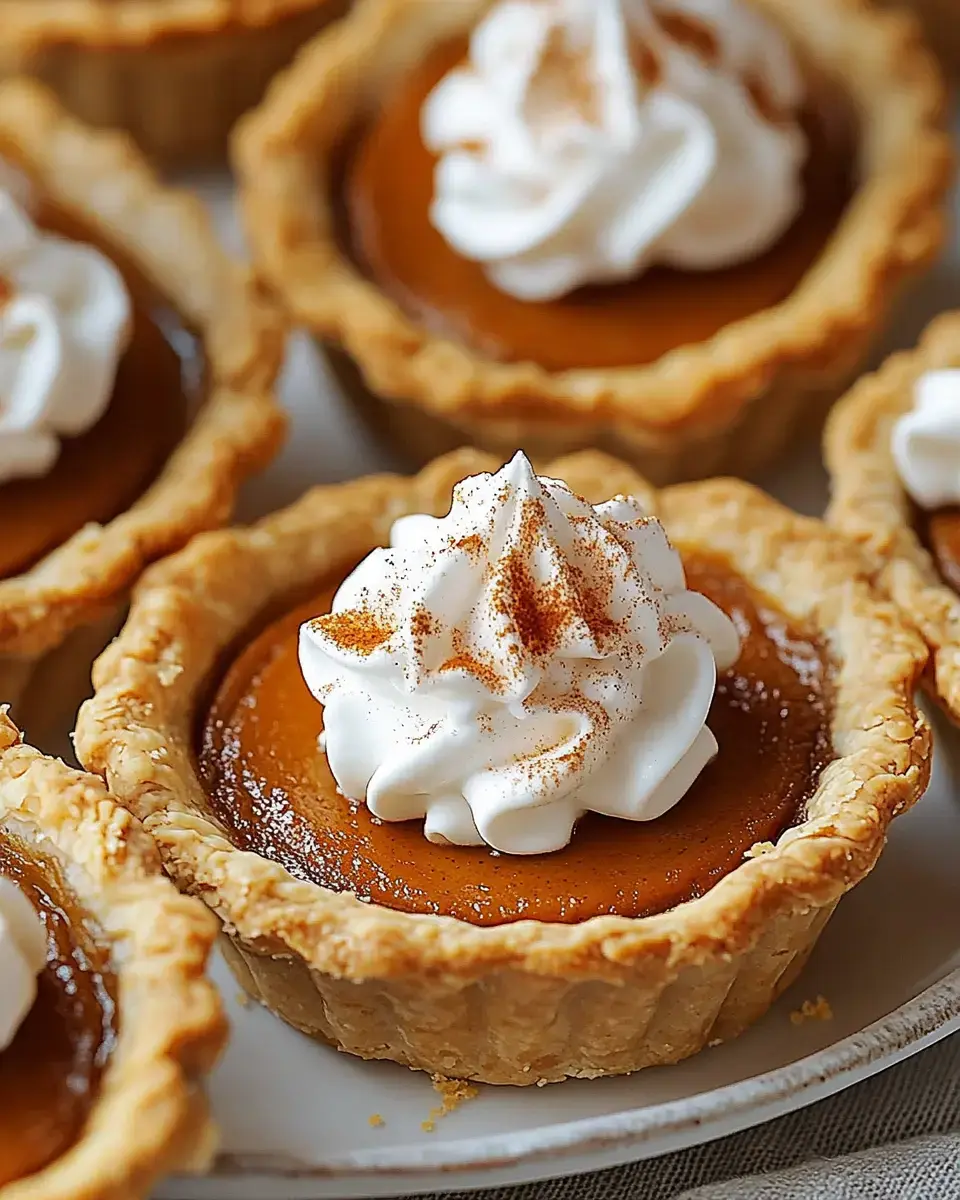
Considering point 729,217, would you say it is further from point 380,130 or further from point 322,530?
point 322,530

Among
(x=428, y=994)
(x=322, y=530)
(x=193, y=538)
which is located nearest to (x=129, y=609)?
(x=193, y=538)

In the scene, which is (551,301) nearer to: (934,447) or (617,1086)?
(934,447)

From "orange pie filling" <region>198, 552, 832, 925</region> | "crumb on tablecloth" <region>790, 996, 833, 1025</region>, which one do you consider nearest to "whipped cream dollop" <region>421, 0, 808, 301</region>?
"orange pie filling" <region>198, 552, 832, 925</region>

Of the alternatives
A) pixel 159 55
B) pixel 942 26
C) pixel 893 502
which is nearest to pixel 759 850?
pixel 893 502

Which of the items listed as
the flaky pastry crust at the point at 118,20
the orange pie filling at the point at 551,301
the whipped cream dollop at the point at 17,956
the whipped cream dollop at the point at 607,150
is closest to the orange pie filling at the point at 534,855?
the whipped cream dollop at the point at 17,956

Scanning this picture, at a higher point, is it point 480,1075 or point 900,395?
point 900,395
